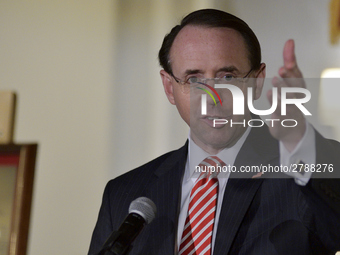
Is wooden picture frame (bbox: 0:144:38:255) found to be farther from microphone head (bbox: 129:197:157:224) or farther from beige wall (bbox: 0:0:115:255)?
microphone head (bbox: 129:197:157:224)

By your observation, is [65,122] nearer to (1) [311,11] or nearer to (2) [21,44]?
(2) [21,44]

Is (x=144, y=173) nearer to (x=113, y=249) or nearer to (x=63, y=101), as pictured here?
(x=63, y=101)

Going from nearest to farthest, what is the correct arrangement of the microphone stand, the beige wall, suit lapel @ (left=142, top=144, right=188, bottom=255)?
1. the microphone stand
2. suit lapel @ (left=142, top=144, right=188, bottom=255)
3. the beige wall

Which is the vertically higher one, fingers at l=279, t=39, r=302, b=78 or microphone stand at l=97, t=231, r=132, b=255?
fingers at l=279, t=39, r=302, b=78

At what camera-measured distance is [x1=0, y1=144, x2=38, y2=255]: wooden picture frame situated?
1.48 m

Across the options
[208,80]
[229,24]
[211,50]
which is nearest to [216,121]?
[208,80]

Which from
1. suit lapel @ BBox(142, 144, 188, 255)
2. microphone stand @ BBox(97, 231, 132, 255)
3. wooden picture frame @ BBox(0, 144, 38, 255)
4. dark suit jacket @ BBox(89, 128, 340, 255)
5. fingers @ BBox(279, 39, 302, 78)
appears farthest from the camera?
wooden picture frame @ BBox(0, 144, 38, 255)

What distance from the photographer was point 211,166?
1.30m

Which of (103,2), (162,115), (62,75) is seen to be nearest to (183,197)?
(162,115)

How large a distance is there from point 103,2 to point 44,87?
0.42m

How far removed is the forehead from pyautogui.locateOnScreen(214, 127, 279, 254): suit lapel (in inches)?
9.3

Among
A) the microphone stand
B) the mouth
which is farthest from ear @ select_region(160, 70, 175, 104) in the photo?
the microphone stand

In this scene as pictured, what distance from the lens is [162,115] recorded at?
5.28ft

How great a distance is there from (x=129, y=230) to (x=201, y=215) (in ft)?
1.33
